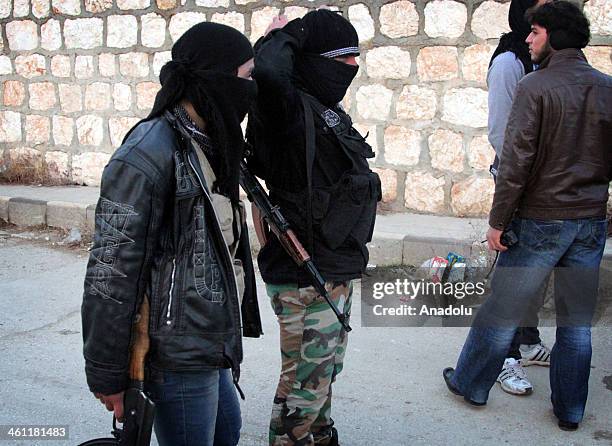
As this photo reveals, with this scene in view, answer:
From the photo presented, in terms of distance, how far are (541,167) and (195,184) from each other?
1.71 m

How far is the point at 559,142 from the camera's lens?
2900 mm

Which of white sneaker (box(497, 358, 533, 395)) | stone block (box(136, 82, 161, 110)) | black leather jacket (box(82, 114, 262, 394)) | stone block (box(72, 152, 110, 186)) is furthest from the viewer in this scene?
stone block (box(72, 152, 110, 186))

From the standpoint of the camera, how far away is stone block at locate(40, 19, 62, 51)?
7254 millimetres

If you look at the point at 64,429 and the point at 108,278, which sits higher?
the point at 108,278

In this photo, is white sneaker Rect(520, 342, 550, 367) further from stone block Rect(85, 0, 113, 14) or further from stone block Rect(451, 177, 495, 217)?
stone block Rect(85, 0, 113, 14)

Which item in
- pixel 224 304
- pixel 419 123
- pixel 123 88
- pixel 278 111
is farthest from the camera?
pixel 123 88

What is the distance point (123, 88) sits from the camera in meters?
6.97

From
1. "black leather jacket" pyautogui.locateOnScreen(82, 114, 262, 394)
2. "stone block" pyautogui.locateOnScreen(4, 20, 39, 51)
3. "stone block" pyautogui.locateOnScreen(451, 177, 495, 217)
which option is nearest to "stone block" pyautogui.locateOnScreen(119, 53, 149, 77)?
"stone block" pyautogui.locateOnScreen(4, 20, 39, 51)

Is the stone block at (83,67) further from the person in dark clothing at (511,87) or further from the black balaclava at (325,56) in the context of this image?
the black balaclava at (325,56)

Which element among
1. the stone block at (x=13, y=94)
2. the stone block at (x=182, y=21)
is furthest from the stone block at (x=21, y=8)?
the stone block at (x=182, y=21)

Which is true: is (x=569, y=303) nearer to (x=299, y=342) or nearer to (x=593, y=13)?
(x=299, y=342)

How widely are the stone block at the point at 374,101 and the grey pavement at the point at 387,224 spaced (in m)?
0.86

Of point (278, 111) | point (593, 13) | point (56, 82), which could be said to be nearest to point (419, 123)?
point (593, 13)

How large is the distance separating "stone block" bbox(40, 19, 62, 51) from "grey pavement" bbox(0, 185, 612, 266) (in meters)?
1.51
